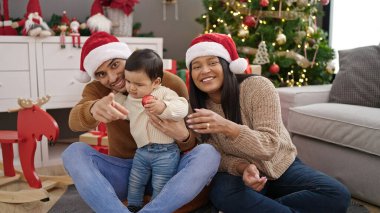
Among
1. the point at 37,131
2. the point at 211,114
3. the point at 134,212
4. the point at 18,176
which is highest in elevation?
the point at 211,114

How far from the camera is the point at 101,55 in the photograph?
144 cm

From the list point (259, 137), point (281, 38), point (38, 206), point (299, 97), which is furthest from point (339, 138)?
point (38, 206)

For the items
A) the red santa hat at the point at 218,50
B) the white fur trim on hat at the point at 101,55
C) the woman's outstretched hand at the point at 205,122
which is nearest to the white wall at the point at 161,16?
the white fur trim on hat at the point at 101,55

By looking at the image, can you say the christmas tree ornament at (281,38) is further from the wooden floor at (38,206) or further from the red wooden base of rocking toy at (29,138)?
the red wooden base of rocking toy at (29,138)

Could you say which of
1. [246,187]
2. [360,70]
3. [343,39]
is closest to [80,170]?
→ [246,187]

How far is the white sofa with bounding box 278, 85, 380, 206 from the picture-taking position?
1744 mm

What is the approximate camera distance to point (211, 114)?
125cm

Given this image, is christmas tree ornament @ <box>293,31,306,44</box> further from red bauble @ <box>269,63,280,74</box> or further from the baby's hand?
the baby's hand

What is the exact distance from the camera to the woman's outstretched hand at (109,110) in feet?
4.05

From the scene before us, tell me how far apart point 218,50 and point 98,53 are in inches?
18.0

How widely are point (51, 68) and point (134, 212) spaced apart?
1.52 meters

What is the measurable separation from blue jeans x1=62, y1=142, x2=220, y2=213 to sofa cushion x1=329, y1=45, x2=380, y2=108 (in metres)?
1.14

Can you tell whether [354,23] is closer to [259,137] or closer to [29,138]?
[259,137]

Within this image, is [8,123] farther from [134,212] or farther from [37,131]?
[134,212]
